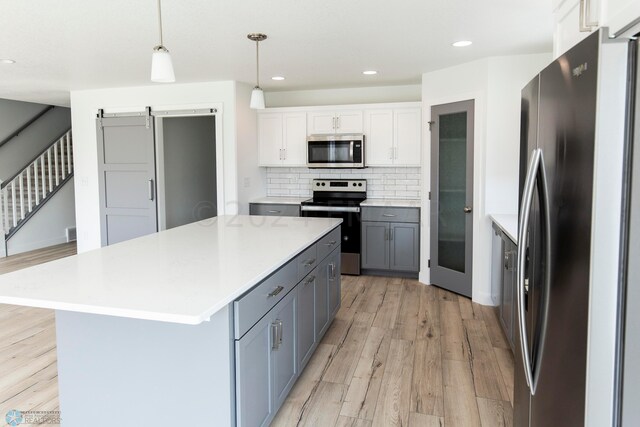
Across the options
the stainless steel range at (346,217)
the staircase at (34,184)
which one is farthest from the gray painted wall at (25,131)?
the stainless steel range at (346,217)

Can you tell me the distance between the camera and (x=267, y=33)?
331cm

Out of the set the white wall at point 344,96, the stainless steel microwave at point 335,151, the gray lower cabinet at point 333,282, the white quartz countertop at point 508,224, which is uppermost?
the white wall at point 344,96

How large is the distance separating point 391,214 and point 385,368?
97.2 inches

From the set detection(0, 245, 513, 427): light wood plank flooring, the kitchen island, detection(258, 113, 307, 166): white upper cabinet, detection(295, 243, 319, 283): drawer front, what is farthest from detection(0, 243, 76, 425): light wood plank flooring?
detection(258, 113, 307, 166): white upper cabinet

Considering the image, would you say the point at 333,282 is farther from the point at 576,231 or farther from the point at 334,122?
the point at 334,122

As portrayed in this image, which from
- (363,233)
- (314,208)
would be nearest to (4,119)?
(314,208)

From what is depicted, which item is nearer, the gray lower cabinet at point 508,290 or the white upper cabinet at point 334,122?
the gray lower cabinet at point 508,290

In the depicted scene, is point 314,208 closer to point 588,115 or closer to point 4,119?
point 588,115

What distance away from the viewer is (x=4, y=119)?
21.9 feet

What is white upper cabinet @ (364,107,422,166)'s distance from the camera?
17.3ft

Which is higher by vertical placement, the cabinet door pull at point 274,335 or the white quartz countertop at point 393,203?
the white quartz countertop at point 393,203

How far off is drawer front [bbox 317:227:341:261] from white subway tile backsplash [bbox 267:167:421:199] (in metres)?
2.25

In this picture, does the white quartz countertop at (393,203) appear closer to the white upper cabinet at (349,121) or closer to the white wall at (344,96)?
the white upper cabinet at (349,121)

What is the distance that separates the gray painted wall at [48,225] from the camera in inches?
263
